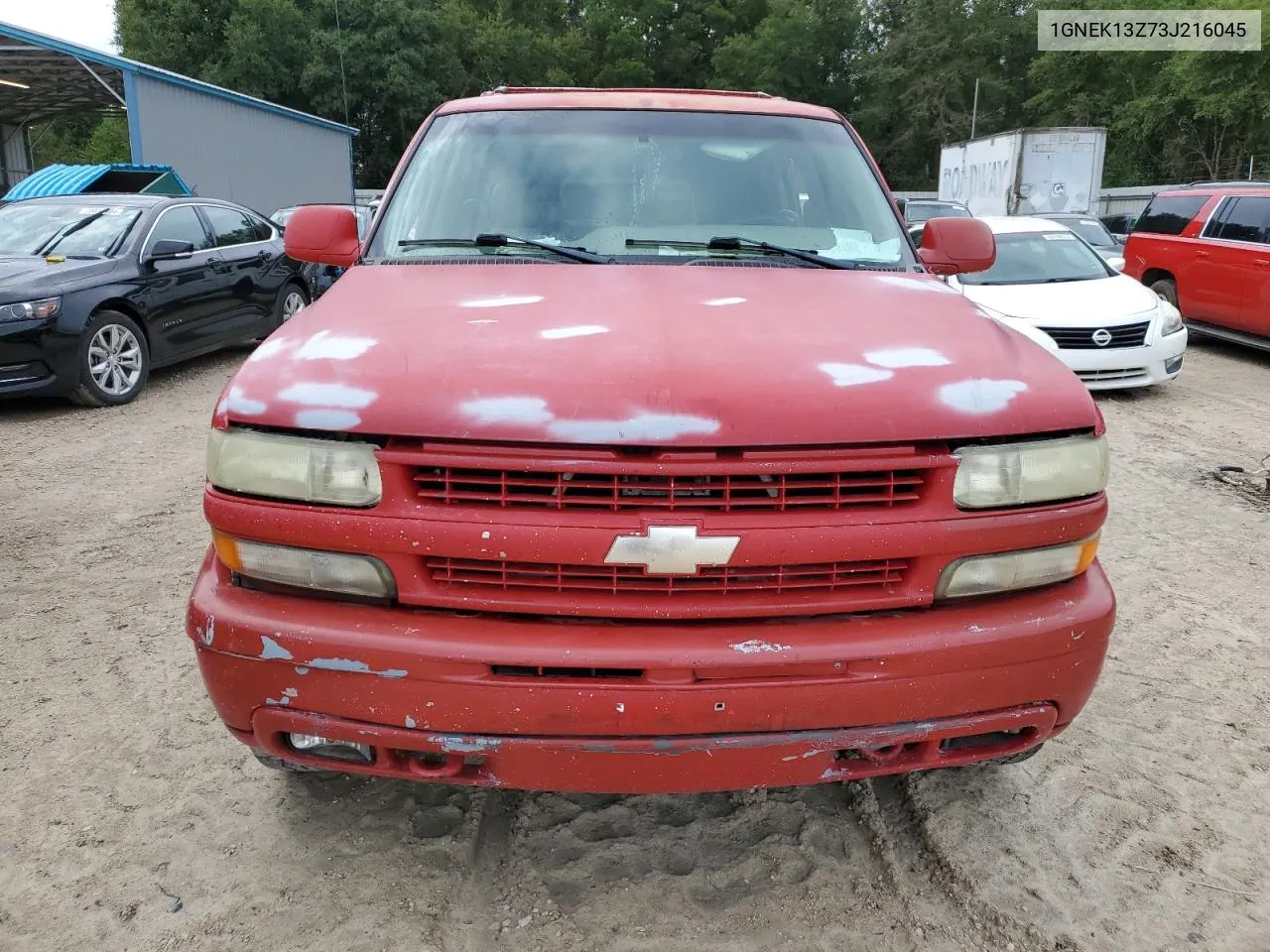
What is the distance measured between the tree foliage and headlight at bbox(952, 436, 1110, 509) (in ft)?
134

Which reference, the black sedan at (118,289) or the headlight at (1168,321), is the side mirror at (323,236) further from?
the headlight at (1168,321)

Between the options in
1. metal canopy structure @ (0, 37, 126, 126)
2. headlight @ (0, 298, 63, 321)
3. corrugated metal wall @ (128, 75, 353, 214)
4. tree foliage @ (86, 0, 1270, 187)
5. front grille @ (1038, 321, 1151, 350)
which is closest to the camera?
headlight @ (0, 298, 63, 321)

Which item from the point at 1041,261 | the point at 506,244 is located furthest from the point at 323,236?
the point at 1041,261

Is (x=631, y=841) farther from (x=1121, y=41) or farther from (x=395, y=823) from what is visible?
(x=1121, y=41)

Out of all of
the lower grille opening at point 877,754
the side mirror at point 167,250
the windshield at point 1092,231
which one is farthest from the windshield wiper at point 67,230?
the windshield at point 1092,231

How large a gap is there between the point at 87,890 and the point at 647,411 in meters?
1.80

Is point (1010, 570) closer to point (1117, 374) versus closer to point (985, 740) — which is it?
point (985, 740)

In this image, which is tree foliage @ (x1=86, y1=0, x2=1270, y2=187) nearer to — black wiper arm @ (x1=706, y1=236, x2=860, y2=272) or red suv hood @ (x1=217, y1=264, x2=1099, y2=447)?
black wiper arm @ (x1=706, y1=236, x2=860, y2=272)

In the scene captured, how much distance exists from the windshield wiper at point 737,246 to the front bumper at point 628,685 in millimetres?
1343

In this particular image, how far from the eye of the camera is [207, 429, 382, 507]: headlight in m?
1.99

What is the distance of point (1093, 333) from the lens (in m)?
8.05

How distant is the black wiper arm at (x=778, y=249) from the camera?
9.89ft

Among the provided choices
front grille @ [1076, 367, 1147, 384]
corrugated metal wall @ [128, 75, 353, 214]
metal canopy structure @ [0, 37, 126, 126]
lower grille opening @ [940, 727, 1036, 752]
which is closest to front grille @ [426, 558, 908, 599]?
lower grille opening @ [940, 727, 1036, 752]

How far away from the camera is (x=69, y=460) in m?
6.12
